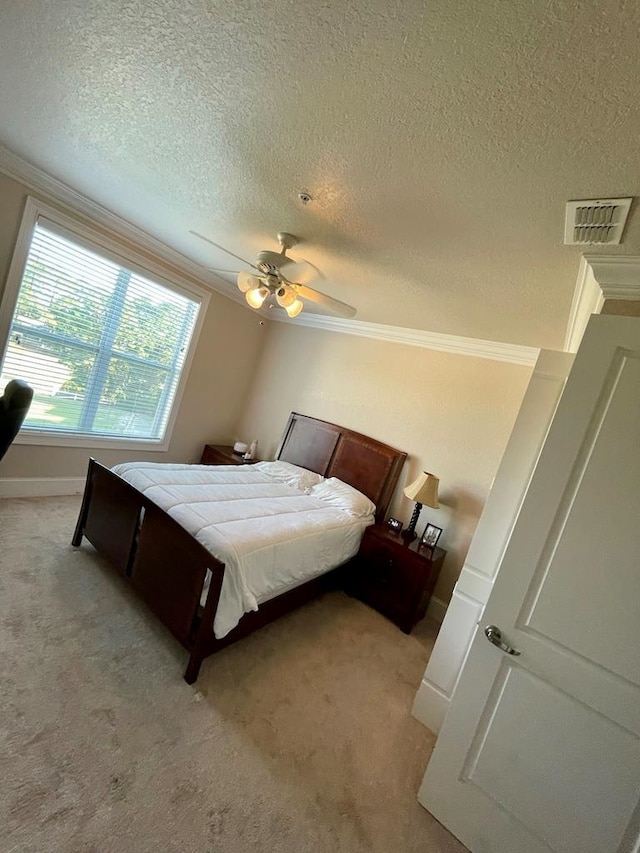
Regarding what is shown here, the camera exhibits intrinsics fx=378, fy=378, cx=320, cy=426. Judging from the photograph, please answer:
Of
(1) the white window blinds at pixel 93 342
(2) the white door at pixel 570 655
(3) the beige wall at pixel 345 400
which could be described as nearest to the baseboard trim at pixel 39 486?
(3) the beige wall at pixel 345 400

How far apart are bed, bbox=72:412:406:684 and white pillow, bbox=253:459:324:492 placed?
0.06m

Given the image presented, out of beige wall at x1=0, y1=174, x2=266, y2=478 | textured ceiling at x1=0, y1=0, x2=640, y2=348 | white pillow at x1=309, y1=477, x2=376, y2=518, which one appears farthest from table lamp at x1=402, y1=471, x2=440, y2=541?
beige wall at x1=0, y1=174, x2=266, y2=478

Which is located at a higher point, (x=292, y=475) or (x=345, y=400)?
(x=345, y=400)

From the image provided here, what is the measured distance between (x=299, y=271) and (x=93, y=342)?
210 centimetres

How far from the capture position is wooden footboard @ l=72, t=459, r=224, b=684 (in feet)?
6.37

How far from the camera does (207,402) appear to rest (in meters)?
4.45

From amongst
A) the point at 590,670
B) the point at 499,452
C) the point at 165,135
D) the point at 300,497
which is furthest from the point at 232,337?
the point at 590,670

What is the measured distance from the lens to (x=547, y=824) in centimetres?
135

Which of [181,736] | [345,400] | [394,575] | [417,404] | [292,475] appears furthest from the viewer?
[345,400]

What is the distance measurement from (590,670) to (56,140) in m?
3.50

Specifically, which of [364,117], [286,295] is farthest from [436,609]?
[364,117]

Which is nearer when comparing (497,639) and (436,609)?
(497,639)

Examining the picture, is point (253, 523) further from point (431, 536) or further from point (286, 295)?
→ point (431, 536)

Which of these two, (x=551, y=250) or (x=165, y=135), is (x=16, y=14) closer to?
(x=165, y=135)
